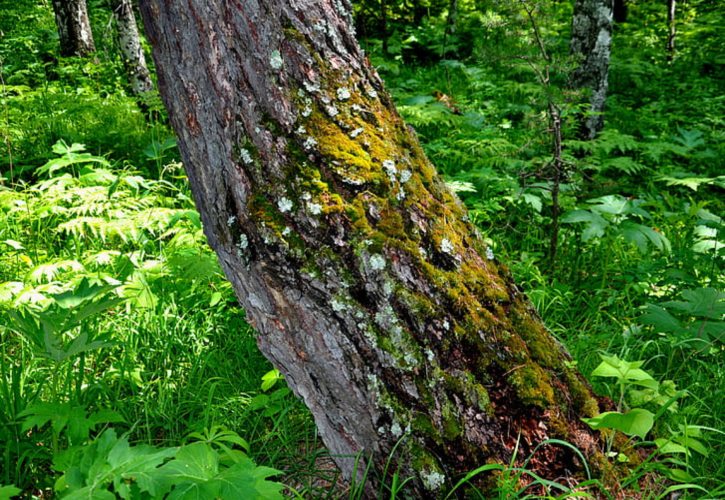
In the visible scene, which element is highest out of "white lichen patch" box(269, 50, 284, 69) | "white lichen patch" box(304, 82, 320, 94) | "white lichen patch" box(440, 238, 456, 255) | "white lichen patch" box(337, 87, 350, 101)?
"white lichen patch" box(269, 50, 284, 69)

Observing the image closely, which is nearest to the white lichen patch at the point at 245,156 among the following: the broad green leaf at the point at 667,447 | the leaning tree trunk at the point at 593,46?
the broad green leaf at the point at 667,447

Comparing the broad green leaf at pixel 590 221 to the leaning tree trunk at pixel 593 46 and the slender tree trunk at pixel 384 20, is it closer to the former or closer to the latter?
the leaning tree trunk at pixel 593 46

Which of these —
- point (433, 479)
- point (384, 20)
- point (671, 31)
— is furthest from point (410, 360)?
point (671, 31)

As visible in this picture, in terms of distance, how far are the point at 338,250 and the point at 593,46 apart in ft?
15.6

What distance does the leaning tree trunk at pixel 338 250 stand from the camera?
5.36 ft

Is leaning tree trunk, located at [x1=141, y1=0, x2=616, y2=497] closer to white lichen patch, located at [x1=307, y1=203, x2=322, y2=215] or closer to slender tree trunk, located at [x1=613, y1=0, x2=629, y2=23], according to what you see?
white lichen patch, located at [x1=307, y1=203, x2=322, y2=215]

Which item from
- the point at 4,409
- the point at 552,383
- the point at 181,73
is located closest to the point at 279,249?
the point at 181,73

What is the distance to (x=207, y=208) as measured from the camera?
70.4 inches

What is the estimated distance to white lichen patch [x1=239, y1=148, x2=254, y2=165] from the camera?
1.65m

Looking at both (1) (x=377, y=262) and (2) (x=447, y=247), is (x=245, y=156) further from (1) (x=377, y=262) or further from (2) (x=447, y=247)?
(2) (x=447, y=247)

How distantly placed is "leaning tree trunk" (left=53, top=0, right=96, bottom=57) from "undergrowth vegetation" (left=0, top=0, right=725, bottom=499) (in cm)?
230

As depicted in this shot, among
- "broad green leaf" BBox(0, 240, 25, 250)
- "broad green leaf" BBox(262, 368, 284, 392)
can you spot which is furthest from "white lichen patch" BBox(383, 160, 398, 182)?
"broad green leaf" BBox(0, 240, 25, 250)

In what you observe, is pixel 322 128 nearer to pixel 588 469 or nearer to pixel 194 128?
pixel 194 128

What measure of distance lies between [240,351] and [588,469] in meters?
1.63
